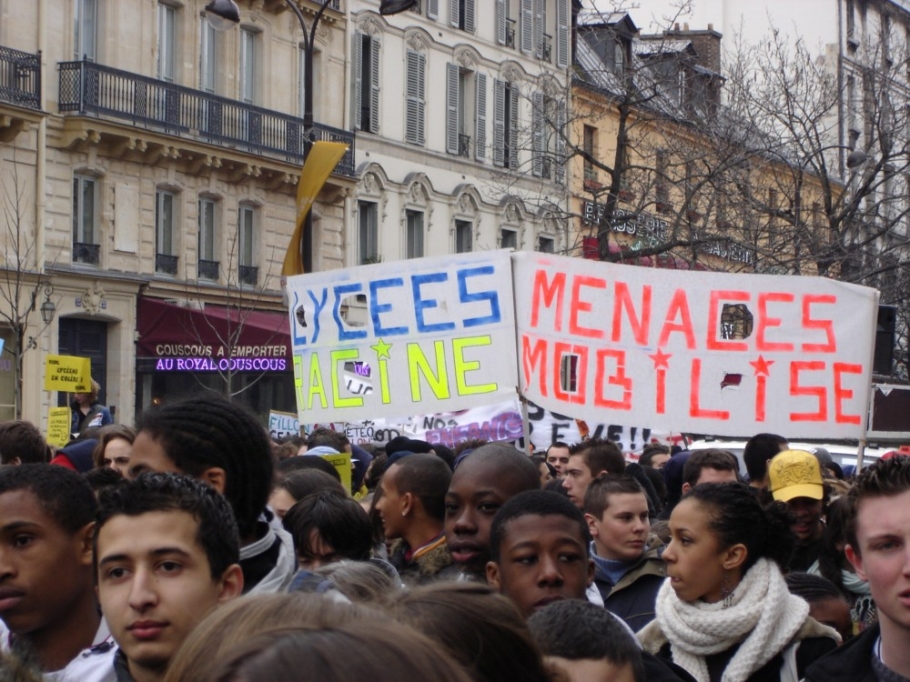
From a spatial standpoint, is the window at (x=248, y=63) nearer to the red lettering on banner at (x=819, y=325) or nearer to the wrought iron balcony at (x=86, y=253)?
the wrought iron balcony at (x=86, y=253)

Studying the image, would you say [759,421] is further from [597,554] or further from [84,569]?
[84,569]

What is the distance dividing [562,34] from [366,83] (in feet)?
26.6

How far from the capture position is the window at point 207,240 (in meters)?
29.1

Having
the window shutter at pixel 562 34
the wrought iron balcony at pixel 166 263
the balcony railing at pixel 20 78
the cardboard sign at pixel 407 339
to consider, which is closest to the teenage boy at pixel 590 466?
the cardboard sign at pixel 407 339

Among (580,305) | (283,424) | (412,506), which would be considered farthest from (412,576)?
(283,424)

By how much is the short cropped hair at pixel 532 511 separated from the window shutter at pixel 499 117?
32636 millimetres

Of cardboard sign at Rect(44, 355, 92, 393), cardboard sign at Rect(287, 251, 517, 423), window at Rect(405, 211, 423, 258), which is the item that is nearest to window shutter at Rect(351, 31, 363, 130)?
window at Rect(405, 211, 423, 258)

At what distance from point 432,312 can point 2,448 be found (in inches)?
111

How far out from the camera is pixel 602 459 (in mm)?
7688

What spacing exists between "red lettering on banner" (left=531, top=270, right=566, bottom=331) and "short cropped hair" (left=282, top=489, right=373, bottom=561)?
361 centimetres

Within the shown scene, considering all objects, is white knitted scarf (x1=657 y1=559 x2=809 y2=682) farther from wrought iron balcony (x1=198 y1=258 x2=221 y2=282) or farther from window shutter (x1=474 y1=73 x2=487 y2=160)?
window shutter (x1=474 y1=73 x2=487 y2=160)

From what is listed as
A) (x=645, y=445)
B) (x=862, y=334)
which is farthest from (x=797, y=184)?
(x=862, y=334)

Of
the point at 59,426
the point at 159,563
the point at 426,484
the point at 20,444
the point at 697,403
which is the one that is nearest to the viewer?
the point at 159,563

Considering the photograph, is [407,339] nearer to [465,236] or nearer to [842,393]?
[842,393]
